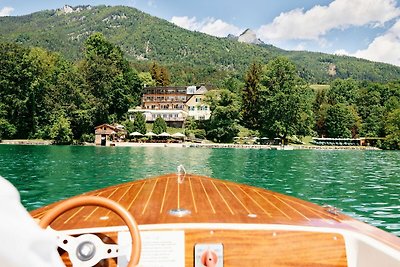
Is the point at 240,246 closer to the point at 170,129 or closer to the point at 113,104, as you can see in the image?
the point at 113,104

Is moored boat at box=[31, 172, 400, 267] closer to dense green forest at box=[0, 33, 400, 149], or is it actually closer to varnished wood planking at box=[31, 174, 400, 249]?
varnished wood planking at box=[31, 174, 400, 249]

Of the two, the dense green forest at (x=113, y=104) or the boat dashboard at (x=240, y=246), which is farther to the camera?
the dense green forest at (x=113, y=104)

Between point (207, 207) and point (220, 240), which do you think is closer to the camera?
point (220, 240)

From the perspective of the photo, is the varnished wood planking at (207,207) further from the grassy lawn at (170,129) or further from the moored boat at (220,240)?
the grassy lawn at (170,129)

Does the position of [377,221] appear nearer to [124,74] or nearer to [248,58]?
[124,74]

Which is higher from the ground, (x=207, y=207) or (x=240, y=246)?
(x=207, y=207)

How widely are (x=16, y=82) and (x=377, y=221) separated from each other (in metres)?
55.3

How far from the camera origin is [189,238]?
297 cm

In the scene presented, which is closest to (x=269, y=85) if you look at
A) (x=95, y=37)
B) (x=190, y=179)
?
(x=95, y=37)

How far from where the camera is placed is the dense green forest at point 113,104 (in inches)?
2205

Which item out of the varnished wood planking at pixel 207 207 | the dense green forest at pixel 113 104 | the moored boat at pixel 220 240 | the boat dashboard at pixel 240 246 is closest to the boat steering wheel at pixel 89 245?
the moored boat at pixel 220 240

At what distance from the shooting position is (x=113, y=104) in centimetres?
6259

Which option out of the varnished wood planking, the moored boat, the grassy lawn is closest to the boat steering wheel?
the moored boat

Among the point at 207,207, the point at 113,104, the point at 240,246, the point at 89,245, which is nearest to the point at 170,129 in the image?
the point at 113,104
